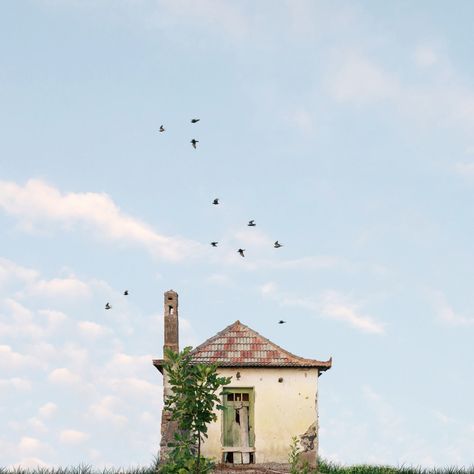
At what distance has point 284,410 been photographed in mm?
26938

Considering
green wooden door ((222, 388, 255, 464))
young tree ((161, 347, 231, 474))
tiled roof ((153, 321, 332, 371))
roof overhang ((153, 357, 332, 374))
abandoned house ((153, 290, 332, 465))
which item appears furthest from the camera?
tiled roof ((153, 321, 332, 371))

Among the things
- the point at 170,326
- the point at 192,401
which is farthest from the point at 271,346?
the point at 192,401

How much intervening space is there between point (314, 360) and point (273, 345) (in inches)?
61.6

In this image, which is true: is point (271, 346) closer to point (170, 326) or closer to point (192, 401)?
point (170, 326)

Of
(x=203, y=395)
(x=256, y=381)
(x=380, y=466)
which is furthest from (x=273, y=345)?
(x=203, y=395)

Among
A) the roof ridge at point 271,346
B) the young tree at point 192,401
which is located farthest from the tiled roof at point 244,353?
the young tree at point 192,401

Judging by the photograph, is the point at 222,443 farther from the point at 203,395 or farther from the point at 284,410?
the point at 203,395

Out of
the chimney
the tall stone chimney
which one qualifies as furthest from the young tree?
the chimney

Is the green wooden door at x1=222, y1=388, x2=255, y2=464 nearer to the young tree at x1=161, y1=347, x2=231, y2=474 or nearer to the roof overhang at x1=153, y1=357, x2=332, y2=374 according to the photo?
the roof overhang at x1=153, y1=357, x2=332, y2=374

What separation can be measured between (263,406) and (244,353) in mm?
1888

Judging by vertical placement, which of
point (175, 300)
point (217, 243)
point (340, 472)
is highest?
point (217, 243)

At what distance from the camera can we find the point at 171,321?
90.9 feet

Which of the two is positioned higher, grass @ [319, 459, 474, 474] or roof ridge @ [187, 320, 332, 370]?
roof ridge @ [187, 320, 332, 370]

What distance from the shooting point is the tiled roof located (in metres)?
27.0
